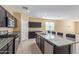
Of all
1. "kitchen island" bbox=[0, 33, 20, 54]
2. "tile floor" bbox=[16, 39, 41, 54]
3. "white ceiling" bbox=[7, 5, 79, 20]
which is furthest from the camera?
"white ceiling" bbox=[7, 5, 79, 20]

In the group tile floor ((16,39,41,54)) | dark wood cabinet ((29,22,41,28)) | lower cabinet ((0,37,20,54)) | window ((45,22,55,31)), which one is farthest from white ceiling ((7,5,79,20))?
window ((45,22,55,31))

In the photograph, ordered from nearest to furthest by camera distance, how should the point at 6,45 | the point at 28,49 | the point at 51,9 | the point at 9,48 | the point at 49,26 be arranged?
the point at 6,45
the point at 9,48
the point at 28,49
the point at 51,9
the point at 49,26

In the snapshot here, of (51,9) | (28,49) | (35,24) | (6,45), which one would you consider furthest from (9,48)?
(35,24)

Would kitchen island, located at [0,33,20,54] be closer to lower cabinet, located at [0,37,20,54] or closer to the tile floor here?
lower cabinet, located at [0,37,20,54]

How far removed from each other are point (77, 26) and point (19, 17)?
10.1m

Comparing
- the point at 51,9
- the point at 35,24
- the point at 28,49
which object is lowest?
the point at 28,49

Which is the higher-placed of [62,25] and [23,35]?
[62,25]

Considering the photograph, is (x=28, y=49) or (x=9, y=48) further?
(x=28, y=49)

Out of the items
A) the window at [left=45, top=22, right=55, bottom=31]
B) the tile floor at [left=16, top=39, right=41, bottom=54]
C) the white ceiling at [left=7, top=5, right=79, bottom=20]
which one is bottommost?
the tile floor at [left=16, top=39, right=41, bottom=54]

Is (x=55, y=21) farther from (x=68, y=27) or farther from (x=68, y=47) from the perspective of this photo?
(x=68, y=47)

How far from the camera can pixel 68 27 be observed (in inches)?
563

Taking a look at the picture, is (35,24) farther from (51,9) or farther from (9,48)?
(9,48)

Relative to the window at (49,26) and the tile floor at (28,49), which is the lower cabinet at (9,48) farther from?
the window at (49,26)
